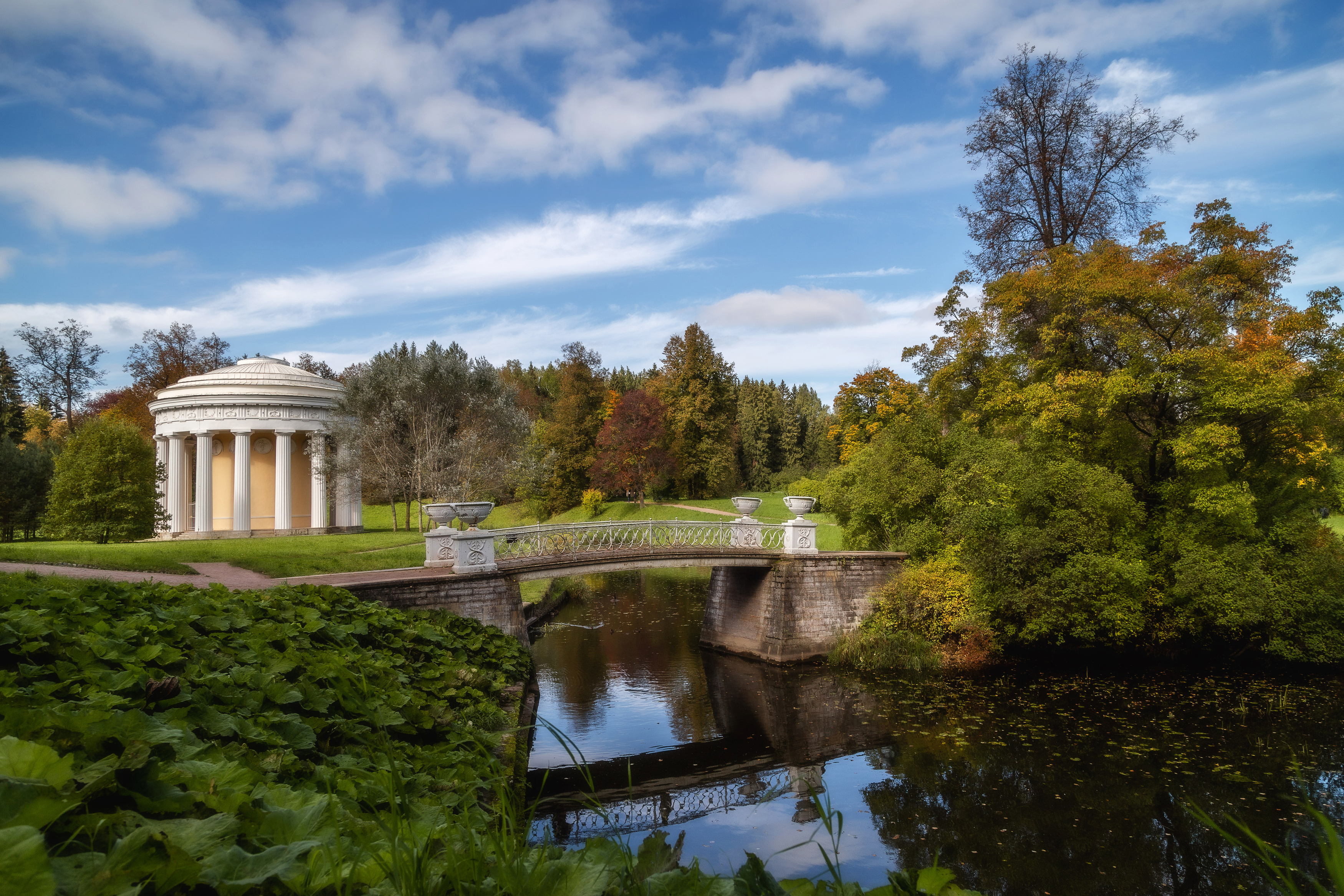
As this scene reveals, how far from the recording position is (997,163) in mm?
21062

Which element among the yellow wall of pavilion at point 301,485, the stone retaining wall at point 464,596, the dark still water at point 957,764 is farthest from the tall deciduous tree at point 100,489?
the dark still water at point 957,764

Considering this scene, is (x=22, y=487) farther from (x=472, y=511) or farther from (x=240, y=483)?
(x=472, y=511)

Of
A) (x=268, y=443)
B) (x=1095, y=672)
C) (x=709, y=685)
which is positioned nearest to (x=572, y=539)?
(x=709, y=685)

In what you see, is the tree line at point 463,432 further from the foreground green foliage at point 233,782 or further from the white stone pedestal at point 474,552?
the foreground green foliage at point 233,782

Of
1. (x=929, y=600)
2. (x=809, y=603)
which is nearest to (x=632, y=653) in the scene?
(x=809, y=603)

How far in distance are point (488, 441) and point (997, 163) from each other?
18.5 m

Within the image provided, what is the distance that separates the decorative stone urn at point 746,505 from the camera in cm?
1736

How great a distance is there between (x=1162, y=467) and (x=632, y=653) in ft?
41.2

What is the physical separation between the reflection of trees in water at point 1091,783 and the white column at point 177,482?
92.1 feet

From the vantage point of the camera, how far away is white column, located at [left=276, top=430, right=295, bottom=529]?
28.7 m

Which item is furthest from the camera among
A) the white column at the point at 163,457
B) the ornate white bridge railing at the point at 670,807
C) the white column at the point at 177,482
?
the white column at the point at 163,457

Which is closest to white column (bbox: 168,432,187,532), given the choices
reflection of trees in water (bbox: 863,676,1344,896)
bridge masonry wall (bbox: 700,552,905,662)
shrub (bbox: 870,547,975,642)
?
bridge masonry wall (bbox: 700,552,905,662)

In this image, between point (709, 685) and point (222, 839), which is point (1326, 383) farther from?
point (222, 839)

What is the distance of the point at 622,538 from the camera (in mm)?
17094
